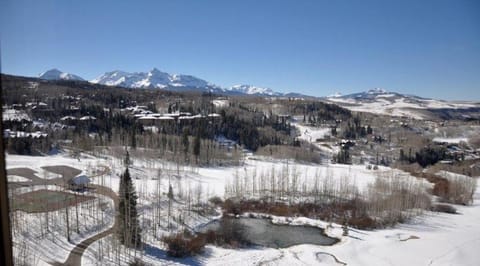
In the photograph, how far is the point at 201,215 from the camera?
9648 millimetres

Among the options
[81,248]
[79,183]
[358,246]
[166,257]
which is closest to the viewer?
[81,248]

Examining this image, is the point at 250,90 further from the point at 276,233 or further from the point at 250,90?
the point at 276,233

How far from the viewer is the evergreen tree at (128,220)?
6616 millimetres

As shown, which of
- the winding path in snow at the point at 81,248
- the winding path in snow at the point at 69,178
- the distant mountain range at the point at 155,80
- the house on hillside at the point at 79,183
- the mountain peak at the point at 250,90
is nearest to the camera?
the winding path in snow at the point at 81,248

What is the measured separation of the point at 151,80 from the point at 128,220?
117 metres

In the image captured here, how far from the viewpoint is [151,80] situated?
11806cm

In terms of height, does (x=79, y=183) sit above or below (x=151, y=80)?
below

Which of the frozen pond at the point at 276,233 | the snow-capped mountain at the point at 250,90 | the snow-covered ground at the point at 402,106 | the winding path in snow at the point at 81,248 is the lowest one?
the frozen pond at the point at 276,233

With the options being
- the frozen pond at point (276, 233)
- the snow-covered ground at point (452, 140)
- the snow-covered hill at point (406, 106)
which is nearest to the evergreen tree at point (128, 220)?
the frozen pond at point (276, 233)

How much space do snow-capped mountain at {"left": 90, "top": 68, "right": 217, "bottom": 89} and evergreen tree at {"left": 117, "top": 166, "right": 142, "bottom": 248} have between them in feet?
358

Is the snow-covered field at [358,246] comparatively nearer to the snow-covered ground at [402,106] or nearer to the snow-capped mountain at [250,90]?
the snow-covered ground at [402,106]

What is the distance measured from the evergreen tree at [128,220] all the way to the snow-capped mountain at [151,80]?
10919 cm

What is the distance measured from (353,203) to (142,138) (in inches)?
418

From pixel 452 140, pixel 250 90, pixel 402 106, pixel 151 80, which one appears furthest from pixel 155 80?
pixel 452 140
